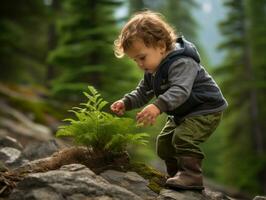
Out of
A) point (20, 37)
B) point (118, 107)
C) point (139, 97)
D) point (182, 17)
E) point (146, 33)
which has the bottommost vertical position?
point (118, 107)

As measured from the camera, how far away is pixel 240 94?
26391 mm

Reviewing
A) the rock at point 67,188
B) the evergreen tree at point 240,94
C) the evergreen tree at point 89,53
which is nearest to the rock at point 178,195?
the rock at point 67,188

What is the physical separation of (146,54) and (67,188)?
156cm

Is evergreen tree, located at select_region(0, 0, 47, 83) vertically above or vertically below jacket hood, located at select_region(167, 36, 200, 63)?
above

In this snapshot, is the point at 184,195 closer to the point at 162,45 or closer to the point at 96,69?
the point at 162,45

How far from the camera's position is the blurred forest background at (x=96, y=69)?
17500 mm

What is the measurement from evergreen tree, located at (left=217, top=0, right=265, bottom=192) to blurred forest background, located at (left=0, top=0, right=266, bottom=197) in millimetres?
52

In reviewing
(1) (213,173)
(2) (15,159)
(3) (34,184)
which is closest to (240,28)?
(1) (213,173)

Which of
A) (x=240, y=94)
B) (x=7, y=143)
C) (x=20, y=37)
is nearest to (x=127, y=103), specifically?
(x=7, y=143)

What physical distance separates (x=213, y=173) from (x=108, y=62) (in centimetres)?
2355

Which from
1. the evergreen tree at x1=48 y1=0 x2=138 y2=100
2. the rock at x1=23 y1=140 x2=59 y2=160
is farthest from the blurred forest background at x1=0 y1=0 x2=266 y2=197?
the rock at x1=23 y1=140 x2=59 y2=160

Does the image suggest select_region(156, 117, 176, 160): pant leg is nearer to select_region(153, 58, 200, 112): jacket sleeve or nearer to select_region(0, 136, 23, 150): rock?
select_region(153, 58, 200, 112): jacket sleeve

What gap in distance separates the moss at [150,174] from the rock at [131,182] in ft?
0.39

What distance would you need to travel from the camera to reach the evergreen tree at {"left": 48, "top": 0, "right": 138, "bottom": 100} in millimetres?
17312
